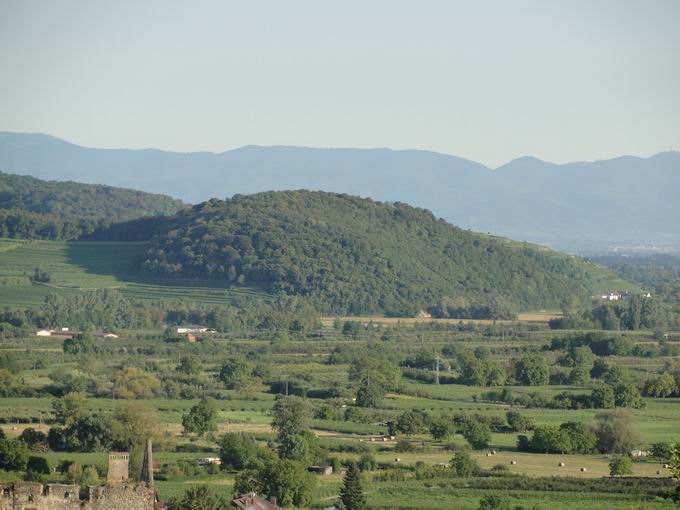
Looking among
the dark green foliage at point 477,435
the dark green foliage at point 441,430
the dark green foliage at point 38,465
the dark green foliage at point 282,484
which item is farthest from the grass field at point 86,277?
the dark green foliage at point 282,484

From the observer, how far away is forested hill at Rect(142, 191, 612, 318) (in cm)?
12075

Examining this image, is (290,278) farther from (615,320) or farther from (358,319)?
(615,320)

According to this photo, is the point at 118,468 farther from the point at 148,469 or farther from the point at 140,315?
the point at 140,315

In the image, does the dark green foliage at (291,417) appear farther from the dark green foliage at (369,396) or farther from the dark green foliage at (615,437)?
the dark green foliage at (615,437)

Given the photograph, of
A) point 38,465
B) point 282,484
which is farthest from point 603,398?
point 38,465

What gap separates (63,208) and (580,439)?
12955 cm

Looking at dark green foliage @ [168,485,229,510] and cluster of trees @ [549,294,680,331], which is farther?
cluster of trees @ [549,294,680,331]

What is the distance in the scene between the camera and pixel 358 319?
114 metres

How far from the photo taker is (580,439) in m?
54.9

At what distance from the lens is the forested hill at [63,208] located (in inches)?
5561

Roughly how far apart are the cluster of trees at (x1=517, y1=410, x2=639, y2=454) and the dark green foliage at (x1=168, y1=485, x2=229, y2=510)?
58.2 feet

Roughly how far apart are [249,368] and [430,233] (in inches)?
2689

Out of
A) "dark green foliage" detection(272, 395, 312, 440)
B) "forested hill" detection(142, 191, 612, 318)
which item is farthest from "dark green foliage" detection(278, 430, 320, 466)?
"forested hill" detection(142, 191, 612, 318)

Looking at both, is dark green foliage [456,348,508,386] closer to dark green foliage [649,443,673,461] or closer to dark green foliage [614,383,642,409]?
dark green foliage [614,383,642,409]
